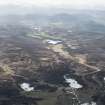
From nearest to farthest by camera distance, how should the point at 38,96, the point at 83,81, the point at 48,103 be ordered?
the point at 48,103
the point at 38,96
the point at 83,81

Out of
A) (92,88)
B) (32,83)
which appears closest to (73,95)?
(92,88)

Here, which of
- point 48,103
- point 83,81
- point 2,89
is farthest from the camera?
point 83,81

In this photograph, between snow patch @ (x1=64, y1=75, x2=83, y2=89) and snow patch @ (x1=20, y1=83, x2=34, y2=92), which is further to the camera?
snow patch @ (x1=64, y1=75, x2=83, y2=89)

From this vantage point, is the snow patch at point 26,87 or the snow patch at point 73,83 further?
the snow patch at point 73,83

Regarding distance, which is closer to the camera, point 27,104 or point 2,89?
point 27,104

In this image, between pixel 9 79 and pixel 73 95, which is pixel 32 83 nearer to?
pixel 9 79

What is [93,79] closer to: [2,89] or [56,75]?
[56,75]

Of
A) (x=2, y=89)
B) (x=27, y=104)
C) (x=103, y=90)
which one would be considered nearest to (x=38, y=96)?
(x=27, y=104)

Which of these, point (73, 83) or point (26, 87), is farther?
point (73, 83)

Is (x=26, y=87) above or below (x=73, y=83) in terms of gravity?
above
